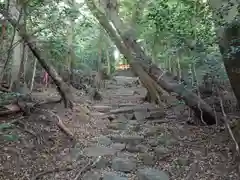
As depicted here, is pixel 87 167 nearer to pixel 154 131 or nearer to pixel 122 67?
pixel 154 131

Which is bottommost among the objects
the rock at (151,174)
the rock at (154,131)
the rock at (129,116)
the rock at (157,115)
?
the rock at (151,174)

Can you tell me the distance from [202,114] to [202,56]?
5.21 feet

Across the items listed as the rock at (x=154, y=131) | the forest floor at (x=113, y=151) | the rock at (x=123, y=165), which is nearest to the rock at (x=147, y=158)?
the forest floor at (x=113, y=151)

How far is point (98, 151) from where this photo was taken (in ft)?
21.3

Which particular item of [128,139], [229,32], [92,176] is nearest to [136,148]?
[128,139]

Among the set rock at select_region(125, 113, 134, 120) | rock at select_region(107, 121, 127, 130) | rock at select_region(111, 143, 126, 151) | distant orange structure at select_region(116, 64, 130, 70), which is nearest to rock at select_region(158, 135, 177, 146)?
rock at select_region(111, 143, 126, 151)

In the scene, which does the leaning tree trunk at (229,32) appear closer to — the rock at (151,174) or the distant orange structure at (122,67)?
the rock at (151,174)

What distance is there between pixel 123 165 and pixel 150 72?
149 inches

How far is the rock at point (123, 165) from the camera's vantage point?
5.75 m

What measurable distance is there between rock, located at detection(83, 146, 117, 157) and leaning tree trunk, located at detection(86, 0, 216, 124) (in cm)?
232

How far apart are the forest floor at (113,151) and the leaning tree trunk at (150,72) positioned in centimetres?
46

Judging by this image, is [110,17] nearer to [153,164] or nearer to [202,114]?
[202,114]

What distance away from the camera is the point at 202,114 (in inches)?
295

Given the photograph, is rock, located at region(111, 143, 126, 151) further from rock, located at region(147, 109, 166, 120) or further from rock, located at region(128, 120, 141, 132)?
rock, located at region(147, 109, 166, 120)
